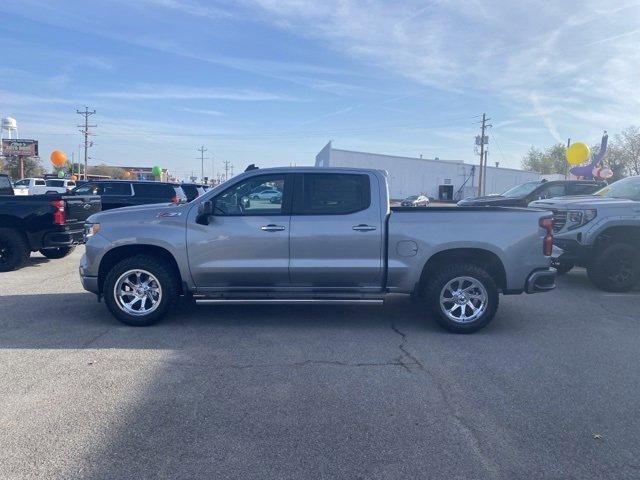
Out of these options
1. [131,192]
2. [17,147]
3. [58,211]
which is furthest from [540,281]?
[17,147]

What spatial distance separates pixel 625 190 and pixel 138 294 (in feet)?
28.8

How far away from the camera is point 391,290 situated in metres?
5.91

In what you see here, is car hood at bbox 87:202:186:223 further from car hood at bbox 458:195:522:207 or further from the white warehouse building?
the white warehouse building

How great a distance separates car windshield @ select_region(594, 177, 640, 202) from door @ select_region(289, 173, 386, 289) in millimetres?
5868

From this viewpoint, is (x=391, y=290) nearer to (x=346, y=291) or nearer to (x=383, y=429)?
(x=346, y=291)

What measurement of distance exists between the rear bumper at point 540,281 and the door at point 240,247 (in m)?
2.84

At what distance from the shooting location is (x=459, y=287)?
5.89 metres

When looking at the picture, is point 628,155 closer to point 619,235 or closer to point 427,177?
point 427,177

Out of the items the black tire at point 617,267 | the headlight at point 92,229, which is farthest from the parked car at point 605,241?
the headlight at point 92,229

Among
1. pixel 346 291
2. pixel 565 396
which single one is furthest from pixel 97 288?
pixel 565 396

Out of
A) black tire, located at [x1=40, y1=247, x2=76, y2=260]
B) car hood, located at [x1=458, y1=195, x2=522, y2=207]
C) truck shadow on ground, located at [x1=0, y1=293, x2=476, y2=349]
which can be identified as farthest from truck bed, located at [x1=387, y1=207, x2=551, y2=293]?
black tire, located at [x1=40, y1=247, x2=76, y2=260]

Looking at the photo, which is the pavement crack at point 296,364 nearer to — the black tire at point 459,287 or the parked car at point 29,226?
the black tire at point 459,287

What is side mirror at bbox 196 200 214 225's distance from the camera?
5.73 m

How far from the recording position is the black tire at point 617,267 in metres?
8.19
